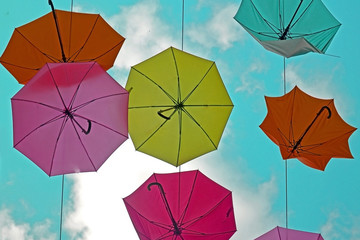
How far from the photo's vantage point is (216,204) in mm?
8375

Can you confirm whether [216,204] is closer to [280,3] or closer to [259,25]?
[259,25]

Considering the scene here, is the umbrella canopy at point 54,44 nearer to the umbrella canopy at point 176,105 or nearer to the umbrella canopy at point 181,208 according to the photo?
the umbrella canopy at point 176,105

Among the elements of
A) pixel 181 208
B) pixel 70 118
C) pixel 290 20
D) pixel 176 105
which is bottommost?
pixel 181 208

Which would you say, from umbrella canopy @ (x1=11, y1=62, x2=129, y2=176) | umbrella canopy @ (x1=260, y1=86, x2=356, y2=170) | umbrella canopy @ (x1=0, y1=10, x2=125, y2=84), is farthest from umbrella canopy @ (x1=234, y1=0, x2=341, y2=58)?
umbrella canopy @ (x1=11, y1=62, x2=129, y2=176)

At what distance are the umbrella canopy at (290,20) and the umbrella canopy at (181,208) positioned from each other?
8.61 feet

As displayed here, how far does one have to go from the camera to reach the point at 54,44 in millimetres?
8383

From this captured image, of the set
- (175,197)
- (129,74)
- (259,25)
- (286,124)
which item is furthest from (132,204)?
(259,25)

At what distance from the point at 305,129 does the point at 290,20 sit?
73.6 inches

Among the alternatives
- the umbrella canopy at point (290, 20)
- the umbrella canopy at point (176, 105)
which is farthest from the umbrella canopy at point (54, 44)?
the umbrella canopy at point (290, 20)

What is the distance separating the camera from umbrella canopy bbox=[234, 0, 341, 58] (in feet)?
29.1

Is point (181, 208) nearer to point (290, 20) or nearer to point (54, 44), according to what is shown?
point (54, 44)

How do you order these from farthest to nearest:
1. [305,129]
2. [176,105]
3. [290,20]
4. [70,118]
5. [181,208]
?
[290,20] → [305,129] → [181,208] → [176,105] → [70,118]

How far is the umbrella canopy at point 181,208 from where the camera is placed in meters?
8.24

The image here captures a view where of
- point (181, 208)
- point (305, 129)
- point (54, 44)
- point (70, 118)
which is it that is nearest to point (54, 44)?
point (54, 44)
